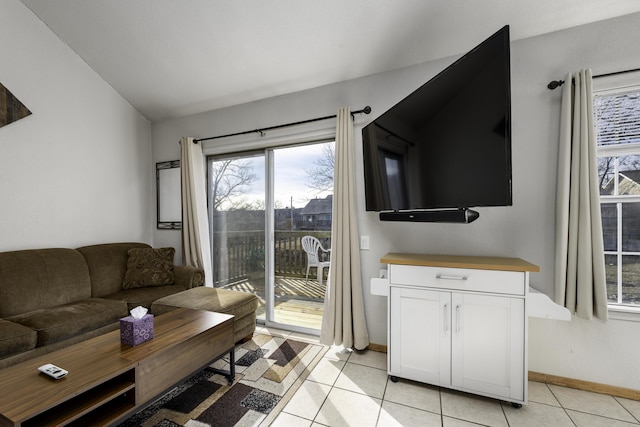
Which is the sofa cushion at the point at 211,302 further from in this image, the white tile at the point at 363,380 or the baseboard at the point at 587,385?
the baseboard at the point at 587,385

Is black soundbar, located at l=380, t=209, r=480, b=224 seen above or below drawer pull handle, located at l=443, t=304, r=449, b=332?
above

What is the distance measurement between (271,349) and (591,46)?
3.37 meters

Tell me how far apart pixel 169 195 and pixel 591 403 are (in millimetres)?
4422

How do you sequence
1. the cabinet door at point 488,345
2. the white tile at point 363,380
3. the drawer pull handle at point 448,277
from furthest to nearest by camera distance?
the white tile at point 363,380 < the drawer pull handle at point 448,277 < the cabinet door at point 488,345

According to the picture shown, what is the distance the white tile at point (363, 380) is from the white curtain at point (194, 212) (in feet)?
6.53

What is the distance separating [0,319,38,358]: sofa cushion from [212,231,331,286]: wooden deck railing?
5.70ft

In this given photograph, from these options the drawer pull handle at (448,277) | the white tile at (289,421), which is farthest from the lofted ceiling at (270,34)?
the white tile at (289,421)

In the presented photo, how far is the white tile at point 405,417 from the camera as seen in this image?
1548mm

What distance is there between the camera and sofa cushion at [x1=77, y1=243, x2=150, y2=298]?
8.86 ft

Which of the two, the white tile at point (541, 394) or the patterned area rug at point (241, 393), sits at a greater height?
the patterned area rug at point (241, 393)

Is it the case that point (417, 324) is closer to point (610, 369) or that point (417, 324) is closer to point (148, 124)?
point (610, 369)

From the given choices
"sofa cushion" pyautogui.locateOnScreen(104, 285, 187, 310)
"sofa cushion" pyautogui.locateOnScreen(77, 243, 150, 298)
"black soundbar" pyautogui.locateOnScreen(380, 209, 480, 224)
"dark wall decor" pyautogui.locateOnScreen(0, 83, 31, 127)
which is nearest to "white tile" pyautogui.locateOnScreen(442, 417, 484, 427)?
"black soundbar" pyautogui.locateOnScreen(380, 209, 480, 224)

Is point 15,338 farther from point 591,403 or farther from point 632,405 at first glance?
point 632,405

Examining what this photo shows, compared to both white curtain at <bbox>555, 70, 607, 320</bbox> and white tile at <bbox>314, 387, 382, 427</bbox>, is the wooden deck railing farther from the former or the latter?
white curtain at <bbox>555, 70, 607, 320</bbox>
